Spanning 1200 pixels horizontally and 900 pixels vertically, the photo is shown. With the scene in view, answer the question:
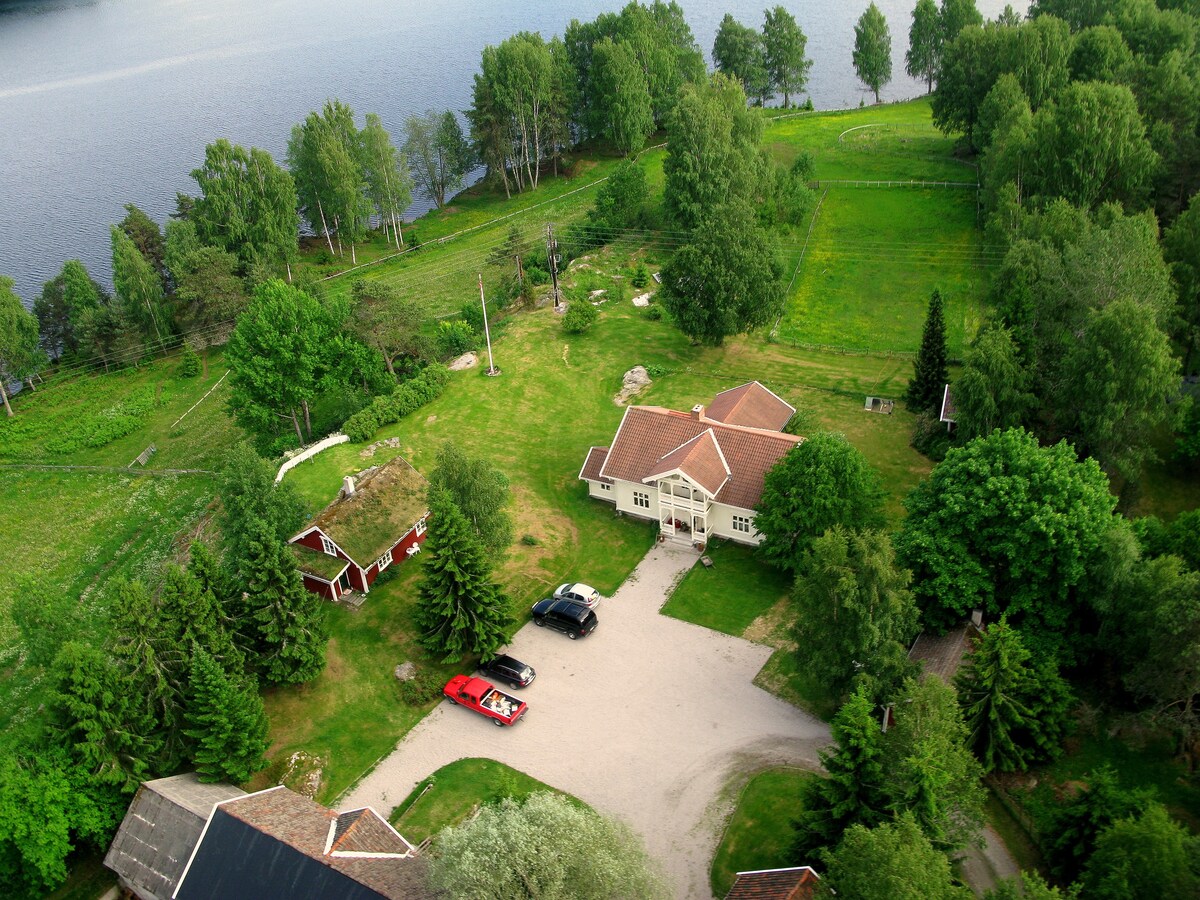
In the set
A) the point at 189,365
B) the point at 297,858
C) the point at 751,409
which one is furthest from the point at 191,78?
the point at 297,858

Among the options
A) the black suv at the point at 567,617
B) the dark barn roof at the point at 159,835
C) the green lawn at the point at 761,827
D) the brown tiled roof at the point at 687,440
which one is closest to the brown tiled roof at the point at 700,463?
the brown tiled roof at the point at 687,440

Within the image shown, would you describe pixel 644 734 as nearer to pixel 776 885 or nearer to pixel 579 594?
pixel 579 594

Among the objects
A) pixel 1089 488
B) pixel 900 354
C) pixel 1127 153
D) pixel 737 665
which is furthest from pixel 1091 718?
pixel 1127 153

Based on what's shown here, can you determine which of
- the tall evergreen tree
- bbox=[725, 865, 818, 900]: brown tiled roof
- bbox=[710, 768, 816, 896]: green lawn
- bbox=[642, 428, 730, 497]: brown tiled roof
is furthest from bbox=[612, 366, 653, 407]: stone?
bbox=[725, 865, 818, 900]: brown tiled roof

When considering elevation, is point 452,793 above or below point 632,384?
below

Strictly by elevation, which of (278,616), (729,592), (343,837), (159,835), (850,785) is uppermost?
(278,616)

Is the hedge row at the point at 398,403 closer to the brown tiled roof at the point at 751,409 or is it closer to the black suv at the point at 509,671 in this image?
the brown tiled roof at the point at 751,409

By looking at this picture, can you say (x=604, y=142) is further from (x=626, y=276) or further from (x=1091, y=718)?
(x=1091, y=718)

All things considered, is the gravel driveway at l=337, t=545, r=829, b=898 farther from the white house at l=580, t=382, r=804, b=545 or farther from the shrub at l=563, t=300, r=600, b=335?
the shrub at l=563, t=300, r=600, b=335
